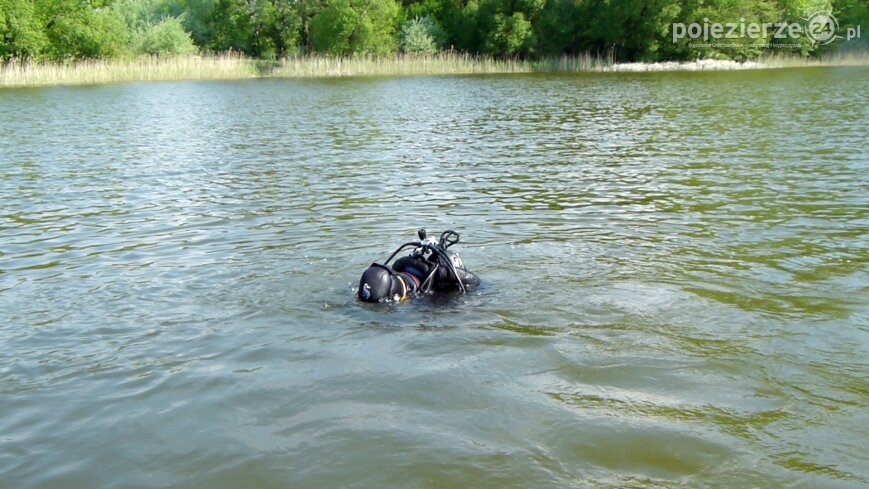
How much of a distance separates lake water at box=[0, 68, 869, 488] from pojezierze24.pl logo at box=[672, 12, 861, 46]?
3984 cm

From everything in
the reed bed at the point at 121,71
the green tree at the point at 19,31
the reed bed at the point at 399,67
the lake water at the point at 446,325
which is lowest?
the lake water at the point at 446,325

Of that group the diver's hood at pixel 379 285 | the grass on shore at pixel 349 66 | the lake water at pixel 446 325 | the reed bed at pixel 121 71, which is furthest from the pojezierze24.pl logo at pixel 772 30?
the diver's hood at pixel 379 285

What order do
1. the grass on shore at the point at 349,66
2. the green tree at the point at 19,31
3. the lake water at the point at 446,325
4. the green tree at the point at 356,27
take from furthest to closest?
1. the green tree at the point at 356,27
2. the green tree at the point at 19,31
3. the grass on shore at the point at 349,66
4. the lake water at the point at 446,325

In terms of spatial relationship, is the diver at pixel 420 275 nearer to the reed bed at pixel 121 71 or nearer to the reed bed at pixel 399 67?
the reed bed at pixel 121 71

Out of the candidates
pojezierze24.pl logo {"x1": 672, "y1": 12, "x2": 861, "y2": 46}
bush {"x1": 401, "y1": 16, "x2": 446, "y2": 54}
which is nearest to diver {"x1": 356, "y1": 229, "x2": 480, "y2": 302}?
pojezierze24.pl logo {"x1": 672, "y1": 12, "x2": 861, "y2": 46}

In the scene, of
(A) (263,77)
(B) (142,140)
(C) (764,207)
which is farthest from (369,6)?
(C) (764,207)

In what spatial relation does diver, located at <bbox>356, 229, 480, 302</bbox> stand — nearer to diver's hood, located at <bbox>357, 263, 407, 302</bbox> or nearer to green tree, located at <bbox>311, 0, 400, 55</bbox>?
diver's hood, located at <bbox>357, 263, 407, 302</bbox>

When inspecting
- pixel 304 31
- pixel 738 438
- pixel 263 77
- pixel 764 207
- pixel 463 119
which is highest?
pixel 304 31

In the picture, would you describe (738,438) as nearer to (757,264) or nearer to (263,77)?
(757,264)

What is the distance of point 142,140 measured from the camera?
60.2ft

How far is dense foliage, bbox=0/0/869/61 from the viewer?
5216cm

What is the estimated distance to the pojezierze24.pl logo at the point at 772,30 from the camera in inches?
2016

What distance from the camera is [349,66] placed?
49.8 meters

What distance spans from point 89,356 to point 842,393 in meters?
5.10
